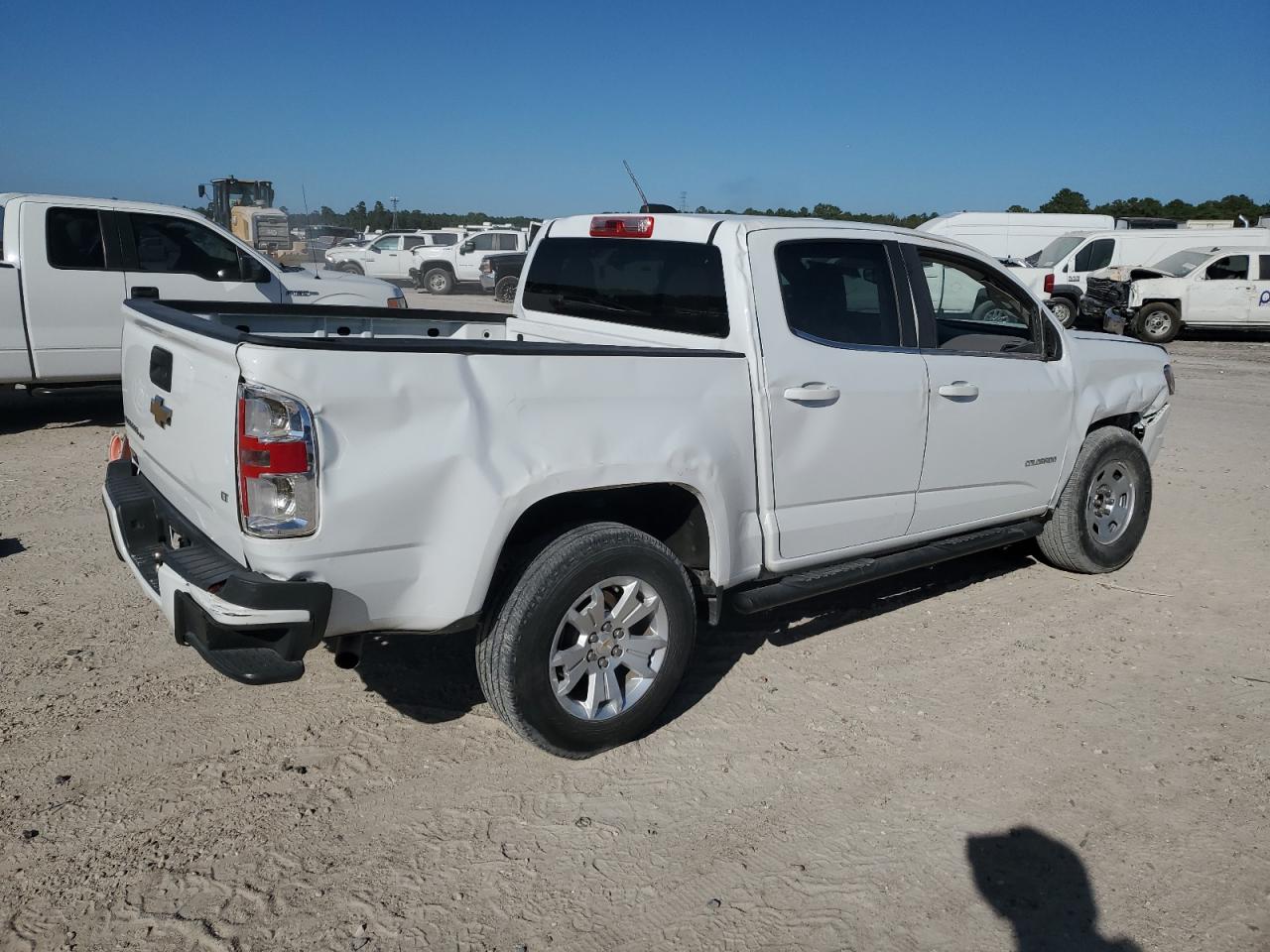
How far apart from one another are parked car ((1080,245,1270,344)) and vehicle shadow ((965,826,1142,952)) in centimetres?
1865

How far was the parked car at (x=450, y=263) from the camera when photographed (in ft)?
89.4

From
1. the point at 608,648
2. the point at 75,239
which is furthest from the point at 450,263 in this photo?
the point at 608,648

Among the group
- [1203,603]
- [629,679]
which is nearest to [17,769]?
[629,679]

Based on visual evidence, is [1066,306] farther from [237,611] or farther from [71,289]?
[237,611]

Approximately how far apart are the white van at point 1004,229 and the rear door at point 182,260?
805 inches

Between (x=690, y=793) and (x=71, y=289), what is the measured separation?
7268 millimetres

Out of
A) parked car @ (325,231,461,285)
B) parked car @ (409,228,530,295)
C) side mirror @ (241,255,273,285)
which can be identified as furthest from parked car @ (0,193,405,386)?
parked car @ (325,231,461,285)

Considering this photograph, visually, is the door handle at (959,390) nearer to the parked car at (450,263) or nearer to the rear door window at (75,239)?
the rear door window at (75,239)

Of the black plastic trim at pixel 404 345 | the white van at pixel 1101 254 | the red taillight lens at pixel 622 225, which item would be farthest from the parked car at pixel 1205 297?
the black plastic trim at pixel 404 345

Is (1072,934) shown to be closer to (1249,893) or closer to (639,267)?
(1249,893)

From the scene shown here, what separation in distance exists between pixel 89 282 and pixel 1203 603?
8330 mm

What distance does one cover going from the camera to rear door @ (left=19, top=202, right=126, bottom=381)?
8125 mm

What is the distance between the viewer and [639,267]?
4.32 meters

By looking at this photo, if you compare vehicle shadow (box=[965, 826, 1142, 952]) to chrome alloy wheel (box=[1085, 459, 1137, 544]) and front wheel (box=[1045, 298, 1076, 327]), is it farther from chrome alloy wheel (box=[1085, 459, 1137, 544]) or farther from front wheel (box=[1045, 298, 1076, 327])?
front wheel (box=[1045, 298, 1076, 327])
